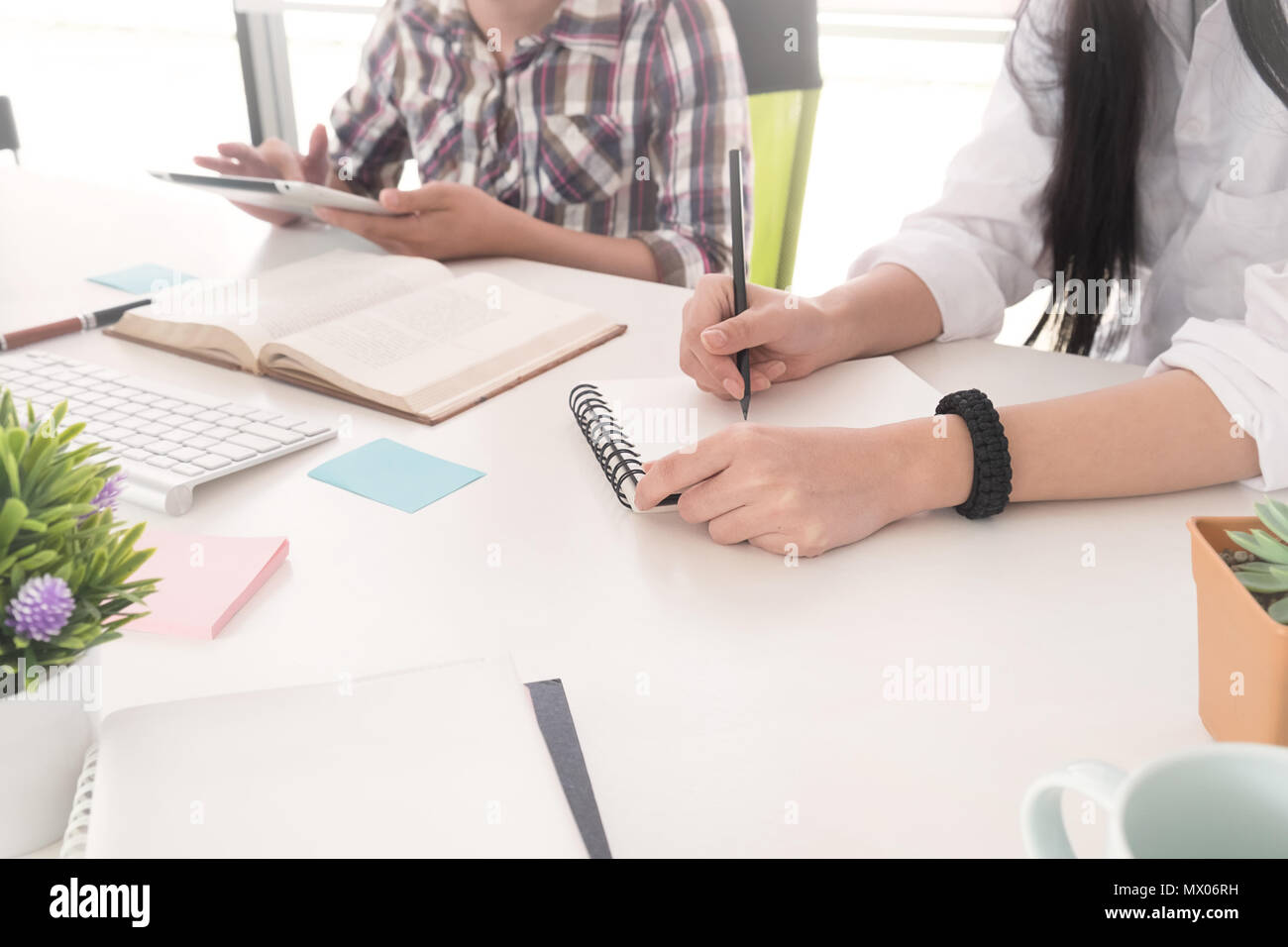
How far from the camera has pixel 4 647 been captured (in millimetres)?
377

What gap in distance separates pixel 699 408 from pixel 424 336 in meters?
0.29

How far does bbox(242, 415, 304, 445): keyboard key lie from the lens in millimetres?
761

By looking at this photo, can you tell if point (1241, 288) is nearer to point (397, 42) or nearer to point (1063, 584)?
point (1063, 584)

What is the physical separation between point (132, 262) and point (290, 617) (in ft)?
2.60

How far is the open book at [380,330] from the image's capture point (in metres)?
0.86

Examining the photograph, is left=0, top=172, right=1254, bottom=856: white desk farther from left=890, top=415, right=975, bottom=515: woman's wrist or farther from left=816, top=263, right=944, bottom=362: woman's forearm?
left=816, top=263, right=944, bottom=362: woman's forearm

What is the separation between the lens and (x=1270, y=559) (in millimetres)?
445

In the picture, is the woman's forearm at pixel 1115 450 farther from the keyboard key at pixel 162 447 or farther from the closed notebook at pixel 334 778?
the keyboard key at pixel 162 447

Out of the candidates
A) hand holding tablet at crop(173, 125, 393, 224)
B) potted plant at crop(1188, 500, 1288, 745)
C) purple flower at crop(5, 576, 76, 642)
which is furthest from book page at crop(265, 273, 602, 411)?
potted plant at crop(1188, 500, 1288, 745)

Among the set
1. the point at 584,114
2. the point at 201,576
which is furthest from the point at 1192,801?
the point at 584,114

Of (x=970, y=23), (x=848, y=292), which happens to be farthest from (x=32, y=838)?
(x=970, y=23)

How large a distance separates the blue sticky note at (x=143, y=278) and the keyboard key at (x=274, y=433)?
1.36ft

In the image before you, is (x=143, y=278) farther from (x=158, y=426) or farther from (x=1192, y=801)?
(x=1192, y=801)
